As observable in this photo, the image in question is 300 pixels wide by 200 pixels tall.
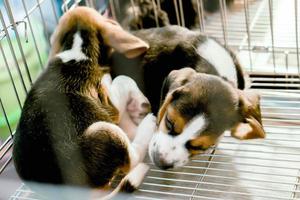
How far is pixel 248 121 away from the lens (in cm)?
123

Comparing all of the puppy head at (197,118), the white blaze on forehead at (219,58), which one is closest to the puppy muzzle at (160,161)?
the puppy head at (197,118)

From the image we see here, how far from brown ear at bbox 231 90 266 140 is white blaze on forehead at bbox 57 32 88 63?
14.2 inches

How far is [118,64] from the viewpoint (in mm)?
1381

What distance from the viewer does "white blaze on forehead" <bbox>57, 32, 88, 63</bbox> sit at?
1.29m

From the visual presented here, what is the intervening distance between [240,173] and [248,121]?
0.46ft

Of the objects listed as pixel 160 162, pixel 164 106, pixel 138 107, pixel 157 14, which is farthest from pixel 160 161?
pixel 157 14

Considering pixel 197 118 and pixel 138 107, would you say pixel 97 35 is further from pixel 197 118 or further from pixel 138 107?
pixel 197 118

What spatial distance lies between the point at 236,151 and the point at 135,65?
12.3 inches

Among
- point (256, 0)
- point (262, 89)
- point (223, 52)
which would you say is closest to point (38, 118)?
point (223, 52)

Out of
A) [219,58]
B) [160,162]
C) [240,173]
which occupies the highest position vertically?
[219,58]

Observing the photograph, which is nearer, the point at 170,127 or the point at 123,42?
the point at 170,127

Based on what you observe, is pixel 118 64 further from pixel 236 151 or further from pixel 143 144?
pixel 236 151

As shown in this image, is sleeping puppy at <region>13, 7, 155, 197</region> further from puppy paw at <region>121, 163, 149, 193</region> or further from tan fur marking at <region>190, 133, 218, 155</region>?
tan fur marking at <region>190, 133, 218, 155</region>

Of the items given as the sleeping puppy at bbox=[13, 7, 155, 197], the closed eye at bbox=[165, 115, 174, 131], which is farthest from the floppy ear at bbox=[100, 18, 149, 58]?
the closed eye at bbox=[165, 115, 174, 131]
